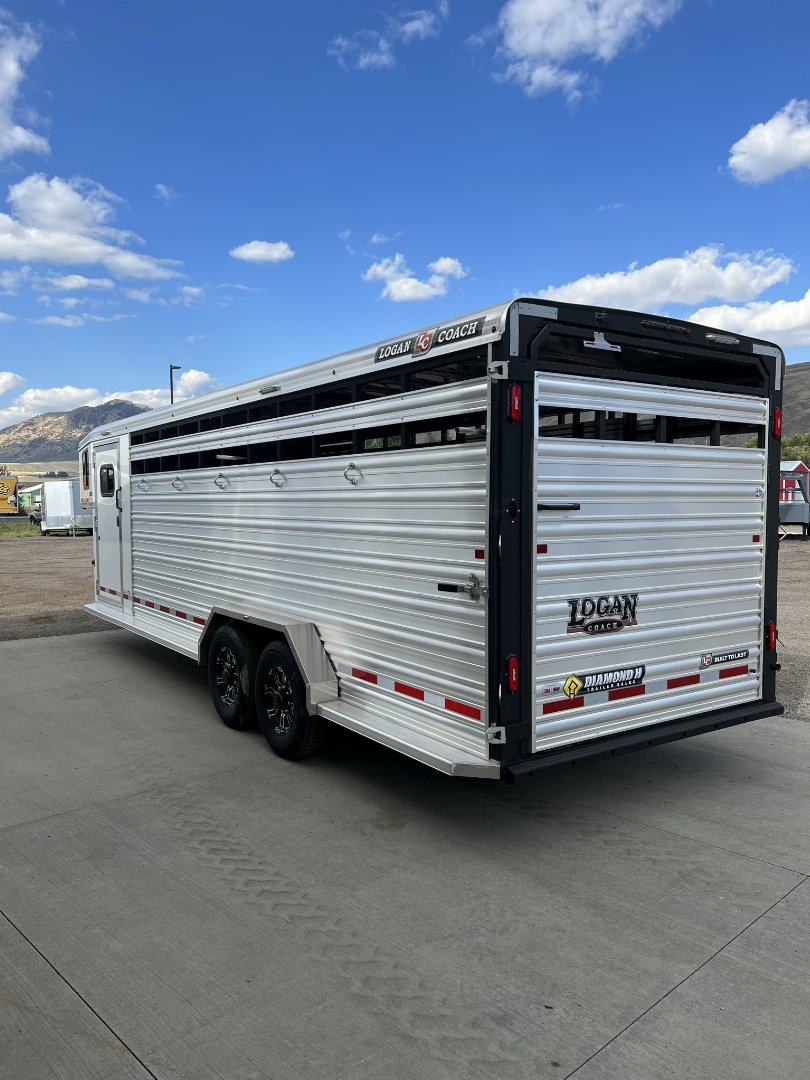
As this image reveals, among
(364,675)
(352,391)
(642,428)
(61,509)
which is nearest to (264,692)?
(364,675)

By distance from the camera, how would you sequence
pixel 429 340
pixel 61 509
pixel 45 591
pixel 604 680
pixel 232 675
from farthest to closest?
pixel 61 509, pixel 45 591, pixel 232 675, pixel 604 680, pixel 429 340

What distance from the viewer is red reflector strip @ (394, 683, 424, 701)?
14.4 feet

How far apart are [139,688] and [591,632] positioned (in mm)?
5166

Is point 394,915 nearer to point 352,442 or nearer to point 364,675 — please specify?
point 364,675

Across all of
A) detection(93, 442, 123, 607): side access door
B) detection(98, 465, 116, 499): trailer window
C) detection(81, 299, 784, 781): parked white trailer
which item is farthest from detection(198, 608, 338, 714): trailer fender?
detection(98, 465, 116, 499): trailer window

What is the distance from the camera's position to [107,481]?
9.54m

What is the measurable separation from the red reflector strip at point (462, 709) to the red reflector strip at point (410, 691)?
234 mm

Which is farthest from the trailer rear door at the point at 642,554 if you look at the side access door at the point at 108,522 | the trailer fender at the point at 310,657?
the side access door at the point at 108,522

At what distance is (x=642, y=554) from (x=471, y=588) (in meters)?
1.14

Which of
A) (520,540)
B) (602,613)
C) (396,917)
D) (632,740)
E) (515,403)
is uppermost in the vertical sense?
(515,403)

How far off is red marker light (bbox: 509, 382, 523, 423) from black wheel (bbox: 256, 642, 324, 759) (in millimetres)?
2361

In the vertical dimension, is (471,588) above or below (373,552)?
below

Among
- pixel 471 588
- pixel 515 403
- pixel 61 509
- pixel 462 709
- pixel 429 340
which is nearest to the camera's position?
pixel 515 403

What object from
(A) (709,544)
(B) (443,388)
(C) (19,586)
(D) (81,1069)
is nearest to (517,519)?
(B) (443,388)
